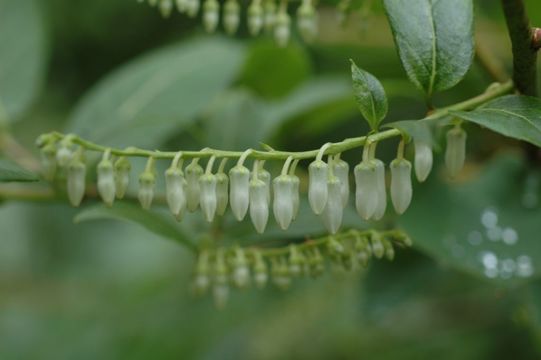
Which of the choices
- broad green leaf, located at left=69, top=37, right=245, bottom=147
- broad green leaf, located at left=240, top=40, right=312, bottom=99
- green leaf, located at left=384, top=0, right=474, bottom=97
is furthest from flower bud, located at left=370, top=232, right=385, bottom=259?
broad green leaf, located at left=240, top=40, right=312, bottom=99

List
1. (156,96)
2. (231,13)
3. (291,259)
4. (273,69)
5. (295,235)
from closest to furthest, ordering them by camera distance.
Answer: (291,259) < (295,235) < (231,13) < (156,96) < (273,69)

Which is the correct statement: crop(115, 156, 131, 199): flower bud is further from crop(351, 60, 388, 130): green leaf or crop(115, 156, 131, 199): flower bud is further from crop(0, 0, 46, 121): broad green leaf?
crop(0, 0, 46, 121): broad green leaf

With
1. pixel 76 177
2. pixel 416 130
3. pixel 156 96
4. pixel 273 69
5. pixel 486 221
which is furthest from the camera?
pixel 273 69

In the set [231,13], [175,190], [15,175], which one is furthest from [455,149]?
[231,13]

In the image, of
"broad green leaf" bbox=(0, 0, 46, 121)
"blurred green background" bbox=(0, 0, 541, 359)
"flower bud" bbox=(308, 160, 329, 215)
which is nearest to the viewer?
"flower bud" bbox=(308, 160, 329, 215)

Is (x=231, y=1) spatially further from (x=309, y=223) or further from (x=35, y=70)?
(x=35, y=70)

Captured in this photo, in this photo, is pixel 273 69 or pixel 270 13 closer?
pixel 270 13

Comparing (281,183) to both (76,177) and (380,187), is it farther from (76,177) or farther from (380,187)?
(76,177)

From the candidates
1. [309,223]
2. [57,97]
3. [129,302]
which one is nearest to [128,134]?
[309,223]
